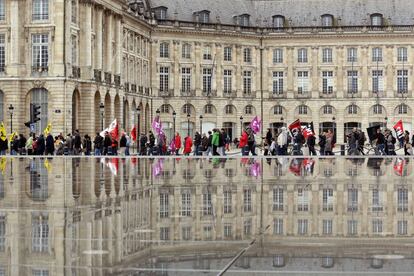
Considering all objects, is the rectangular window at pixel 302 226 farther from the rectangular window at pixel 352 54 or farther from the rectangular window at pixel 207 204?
the rectangular window at pixel 352 54

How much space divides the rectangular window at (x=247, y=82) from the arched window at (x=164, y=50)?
971cm

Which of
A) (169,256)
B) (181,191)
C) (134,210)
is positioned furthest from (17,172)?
(169,256)

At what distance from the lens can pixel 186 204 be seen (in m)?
16.7

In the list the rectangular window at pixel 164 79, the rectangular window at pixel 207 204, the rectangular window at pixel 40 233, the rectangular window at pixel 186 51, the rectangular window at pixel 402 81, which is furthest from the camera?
the rectangular window at pixel 402 81

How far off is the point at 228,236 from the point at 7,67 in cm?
5111

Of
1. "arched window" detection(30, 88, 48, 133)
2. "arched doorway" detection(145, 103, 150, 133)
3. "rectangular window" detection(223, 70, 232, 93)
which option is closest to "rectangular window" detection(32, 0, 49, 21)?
"arched window" detection(30, 88, 48, 133)

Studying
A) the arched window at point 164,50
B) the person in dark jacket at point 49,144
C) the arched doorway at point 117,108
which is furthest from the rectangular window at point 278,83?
the person in dark jacket at point 49,144

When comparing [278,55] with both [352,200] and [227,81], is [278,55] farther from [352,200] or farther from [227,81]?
[352,200]

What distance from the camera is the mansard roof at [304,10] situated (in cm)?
9544

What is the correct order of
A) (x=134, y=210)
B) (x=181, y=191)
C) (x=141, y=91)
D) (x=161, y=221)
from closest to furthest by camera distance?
(x=161, y=221) < (x=134, y=210) < (x=181, y=191) < (x=141, y=91)

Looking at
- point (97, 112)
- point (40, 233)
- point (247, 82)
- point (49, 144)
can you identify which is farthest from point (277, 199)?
point (247, 82)

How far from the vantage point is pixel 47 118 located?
60.8m

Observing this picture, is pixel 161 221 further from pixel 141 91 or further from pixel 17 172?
pixel 141 91

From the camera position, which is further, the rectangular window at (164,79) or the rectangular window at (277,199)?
the rectangular window at (164,79)
